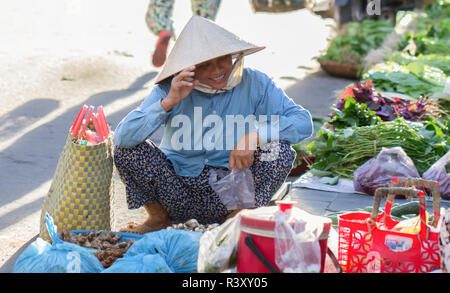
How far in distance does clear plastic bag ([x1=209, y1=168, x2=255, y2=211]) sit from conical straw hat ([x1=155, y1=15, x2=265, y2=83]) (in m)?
0.53

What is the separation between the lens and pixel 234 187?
301 centimetres

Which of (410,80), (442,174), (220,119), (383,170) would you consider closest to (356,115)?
(383,170)

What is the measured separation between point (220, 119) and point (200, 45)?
398 millimetres

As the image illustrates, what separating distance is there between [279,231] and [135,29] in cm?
785

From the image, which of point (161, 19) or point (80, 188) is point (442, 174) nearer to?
point (80, 188)

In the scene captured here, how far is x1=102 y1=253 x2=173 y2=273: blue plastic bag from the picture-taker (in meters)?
2.15

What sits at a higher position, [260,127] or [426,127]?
[260,127]

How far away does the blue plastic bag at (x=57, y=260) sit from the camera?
2.20m

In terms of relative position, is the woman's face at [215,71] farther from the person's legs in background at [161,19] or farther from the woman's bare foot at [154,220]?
the person's legs in background at [161,19]

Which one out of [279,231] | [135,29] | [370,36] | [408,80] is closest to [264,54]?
[370,36]

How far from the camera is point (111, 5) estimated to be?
11133mm

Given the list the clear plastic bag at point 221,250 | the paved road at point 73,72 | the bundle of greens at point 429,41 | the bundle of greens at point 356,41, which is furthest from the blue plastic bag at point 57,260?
the bundle of greens at point 356,41

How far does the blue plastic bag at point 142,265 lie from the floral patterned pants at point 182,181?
77 centimetres
